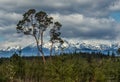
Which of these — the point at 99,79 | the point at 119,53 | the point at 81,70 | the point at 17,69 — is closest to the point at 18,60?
the point at 17,69

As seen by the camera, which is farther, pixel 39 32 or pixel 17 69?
pixel 39 32

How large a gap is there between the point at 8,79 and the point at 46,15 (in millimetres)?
24142

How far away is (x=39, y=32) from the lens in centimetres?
7331

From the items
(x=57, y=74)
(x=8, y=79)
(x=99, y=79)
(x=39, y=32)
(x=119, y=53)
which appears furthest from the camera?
(x=119, y=53)

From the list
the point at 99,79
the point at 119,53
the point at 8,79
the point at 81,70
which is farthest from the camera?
the point at 119,53

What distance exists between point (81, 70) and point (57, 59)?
727 inches

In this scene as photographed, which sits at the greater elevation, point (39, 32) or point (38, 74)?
point (39, 32)

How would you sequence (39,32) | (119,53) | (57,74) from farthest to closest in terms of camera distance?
(119,53), (39,32), (57,74)

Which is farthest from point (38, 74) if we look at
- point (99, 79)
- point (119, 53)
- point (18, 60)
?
point (119, 53)

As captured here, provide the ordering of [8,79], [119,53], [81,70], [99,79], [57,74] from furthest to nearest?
[119,53] → [81,70] → [8,79] → [99,79] → [57,74]

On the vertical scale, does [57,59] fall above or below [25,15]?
below

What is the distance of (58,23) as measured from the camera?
75.2 metres

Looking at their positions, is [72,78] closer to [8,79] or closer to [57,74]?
[57,74]

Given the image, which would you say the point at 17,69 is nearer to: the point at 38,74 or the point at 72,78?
the point at 38,74
